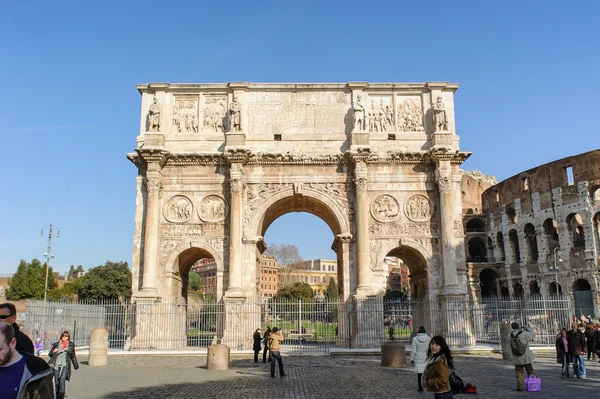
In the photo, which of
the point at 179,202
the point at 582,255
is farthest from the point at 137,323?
the point at 582,255

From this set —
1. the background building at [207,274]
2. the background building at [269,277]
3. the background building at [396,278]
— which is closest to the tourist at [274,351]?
the background building at [269,277]

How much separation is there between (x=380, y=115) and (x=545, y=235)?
20.8 meters

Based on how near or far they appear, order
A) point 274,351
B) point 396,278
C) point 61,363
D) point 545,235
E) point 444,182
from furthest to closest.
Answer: point 396,278
point 545,235
point 444,182
point 274,351
point 61,363

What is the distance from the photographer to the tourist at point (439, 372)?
5.16 meters

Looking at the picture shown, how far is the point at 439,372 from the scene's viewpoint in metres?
5.18

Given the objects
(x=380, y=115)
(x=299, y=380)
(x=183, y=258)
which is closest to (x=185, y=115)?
(x=183, y=258)

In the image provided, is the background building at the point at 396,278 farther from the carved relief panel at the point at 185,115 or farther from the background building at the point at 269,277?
the carved relief panel at the point at 185,115

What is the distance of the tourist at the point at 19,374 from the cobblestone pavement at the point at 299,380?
645 centimetres

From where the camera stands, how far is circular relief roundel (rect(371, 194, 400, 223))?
21031 mm

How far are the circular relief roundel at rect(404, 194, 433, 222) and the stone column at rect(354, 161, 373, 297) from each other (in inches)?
69.5

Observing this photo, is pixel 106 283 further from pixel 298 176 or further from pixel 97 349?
pixel 97 349

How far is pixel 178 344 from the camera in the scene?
786 inches

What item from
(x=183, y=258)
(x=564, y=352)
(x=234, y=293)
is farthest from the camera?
(x=183, y=258)

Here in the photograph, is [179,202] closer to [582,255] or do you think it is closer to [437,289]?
[437,289]
